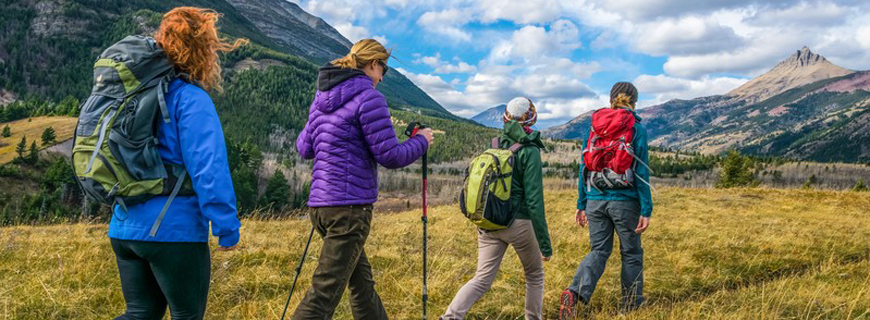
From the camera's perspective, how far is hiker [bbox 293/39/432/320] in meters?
3.32

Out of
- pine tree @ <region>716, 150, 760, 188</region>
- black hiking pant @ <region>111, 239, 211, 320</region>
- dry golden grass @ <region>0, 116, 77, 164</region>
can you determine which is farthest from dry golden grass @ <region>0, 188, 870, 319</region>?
dry golden grass @ <region>0, 116, 77, 164</region>

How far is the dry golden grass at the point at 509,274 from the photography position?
509 centimetres

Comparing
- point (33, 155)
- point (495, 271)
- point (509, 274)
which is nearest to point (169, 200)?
point (495, 271)

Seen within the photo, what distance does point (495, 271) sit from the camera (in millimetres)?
4363

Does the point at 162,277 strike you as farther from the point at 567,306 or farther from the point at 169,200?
the point at 567,306

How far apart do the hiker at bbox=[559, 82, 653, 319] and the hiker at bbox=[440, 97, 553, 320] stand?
0.91 metres

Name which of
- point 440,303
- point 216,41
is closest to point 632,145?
point 440,303

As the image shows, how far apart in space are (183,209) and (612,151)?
4.06 meters

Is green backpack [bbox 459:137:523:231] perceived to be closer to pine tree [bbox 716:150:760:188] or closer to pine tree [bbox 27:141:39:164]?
pine tree [bbox 716:150:760:188]

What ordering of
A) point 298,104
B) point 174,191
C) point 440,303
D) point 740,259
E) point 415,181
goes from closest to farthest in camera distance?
point 174,191 → point 440,303 → point 740,259 → point 415,181 → point 298,104

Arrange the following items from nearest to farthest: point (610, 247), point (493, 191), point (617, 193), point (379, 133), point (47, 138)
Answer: point (379, 133) → point (493, 191) → point (617, 193) → point (610, 247) → point (47, 138)

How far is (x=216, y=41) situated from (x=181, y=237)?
1228 millimetres

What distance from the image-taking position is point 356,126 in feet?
11.0

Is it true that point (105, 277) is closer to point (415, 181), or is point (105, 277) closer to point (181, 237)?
point (181, 237)
